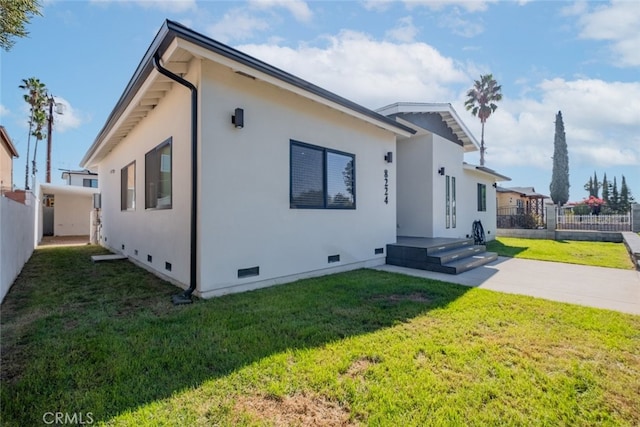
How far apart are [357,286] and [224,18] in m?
6.40

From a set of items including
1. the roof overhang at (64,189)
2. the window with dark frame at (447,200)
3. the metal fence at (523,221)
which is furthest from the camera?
the metal fence at (523,221)

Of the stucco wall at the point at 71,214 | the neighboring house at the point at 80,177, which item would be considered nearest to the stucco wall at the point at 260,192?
the stucco wall at the point at 71,214

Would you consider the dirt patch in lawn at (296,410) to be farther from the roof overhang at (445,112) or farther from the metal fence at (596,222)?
the metal fence at (596,222)

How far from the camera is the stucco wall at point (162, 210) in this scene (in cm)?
525

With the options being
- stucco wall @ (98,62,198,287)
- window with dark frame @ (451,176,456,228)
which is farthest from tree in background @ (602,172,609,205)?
stucco wall @ (98,62,198,287)

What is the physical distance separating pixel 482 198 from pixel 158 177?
46.5ft

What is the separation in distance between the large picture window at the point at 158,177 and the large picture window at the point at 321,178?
8.11ft

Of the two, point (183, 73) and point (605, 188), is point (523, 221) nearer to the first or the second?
point (183, 73)

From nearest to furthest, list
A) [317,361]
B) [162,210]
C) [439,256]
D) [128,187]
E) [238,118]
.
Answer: [317,361] < [238,118] < [162,210] < [439,256] < [128,187]

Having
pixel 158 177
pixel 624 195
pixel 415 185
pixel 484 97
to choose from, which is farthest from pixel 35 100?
pixel 624 195

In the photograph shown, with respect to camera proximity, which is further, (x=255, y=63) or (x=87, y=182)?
(x=87, y=182)

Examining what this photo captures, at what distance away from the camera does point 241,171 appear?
521 cm

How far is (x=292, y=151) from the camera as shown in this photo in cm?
607

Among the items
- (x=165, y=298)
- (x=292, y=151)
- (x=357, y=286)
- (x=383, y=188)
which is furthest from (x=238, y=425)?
(x=383, y=188)
